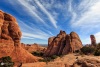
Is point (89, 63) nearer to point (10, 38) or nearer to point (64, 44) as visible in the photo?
point (10, 38)

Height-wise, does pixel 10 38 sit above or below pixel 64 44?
below

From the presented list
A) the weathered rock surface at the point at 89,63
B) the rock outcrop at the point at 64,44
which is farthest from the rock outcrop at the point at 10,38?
the rock outcrop at the point at 64,44

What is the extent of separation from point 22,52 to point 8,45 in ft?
16.7

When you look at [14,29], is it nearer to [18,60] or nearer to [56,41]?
[18,60]

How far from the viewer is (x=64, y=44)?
253 ft

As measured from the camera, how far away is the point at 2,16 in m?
38.3

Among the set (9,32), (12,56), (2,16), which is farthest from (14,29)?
(12,56)

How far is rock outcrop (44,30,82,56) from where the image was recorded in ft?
230

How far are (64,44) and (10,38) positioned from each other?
4334 cm

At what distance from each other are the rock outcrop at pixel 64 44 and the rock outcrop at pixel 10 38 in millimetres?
33501

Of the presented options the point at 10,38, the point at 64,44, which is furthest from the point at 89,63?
the point at 64,44

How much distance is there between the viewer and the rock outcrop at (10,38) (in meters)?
36.7

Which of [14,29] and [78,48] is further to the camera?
[78,48]

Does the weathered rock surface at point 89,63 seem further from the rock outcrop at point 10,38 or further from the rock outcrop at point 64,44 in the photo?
the rock outcrop at point 64,44
